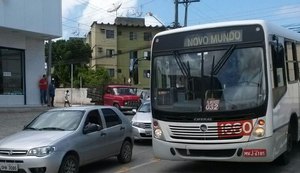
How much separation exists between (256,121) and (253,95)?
489 millimetres

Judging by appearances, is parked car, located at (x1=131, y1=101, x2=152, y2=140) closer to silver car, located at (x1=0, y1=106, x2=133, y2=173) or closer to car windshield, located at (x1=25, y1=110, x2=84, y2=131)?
silver car, located at (x1=0, y1=106, x2=133, y2=173)

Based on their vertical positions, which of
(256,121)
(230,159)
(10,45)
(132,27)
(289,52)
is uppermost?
→ (132,27)

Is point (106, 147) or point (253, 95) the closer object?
point (253, 95)

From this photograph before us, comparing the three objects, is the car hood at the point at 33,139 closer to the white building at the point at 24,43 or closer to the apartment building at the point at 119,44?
the white building at the point at 24,43

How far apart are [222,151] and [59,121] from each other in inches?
146

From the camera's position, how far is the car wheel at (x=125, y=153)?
12.1m

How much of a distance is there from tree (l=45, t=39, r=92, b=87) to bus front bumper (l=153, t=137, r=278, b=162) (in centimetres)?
6373

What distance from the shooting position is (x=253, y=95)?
9.12 metres

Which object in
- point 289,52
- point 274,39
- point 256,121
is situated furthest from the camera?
point 289,52

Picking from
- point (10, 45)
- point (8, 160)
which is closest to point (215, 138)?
point (8, 160)

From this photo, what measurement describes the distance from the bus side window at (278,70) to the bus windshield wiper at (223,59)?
81cm

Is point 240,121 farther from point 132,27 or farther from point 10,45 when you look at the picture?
point 132,27

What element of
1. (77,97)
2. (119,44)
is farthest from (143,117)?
(119,44)

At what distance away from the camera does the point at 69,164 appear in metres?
9.59
